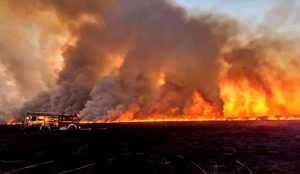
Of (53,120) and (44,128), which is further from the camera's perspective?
(53,120)

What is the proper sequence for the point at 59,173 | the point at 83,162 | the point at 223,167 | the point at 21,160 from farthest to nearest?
1. the point at 21,160
2. the point at 83,162
3. the point at 223,167
4. the point at 59,173

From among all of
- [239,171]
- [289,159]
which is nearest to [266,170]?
[239,171]

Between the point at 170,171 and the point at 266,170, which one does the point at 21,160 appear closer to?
the point at 170,171

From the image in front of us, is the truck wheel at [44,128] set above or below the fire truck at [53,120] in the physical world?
below

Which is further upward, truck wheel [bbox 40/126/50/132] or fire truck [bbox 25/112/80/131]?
fire truck [bbox 25/112/80/131]

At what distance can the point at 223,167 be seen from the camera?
62.5 metres

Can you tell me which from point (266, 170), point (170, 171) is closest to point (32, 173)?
point (170, 171)

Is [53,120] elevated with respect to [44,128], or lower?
elevated

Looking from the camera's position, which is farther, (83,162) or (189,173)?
(83,162)

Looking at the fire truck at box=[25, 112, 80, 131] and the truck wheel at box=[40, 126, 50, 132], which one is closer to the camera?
the fire truck at box=[25, 112, 80, 131]

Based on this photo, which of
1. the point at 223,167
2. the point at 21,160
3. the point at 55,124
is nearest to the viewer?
the point at 223,167

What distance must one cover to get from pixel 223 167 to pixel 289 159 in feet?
70.3

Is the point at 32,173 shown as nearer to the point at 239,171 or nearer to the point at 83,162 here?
the point at 83,162

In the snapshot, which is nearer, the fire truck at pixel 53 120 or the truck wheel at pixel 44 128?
the fire truck at pixel 53 120
